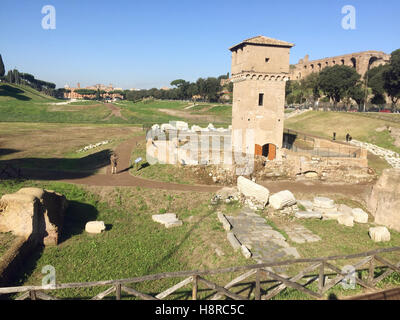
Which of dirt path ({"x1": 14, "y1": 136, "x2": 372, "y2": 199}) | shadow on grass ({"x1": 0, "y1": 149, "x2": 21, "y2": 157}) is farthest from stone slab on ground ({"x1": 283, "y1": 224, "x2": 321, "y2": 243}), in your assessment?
shadow on grass ({"x1": 0, "y1": 149, "x2": 21, "y2": 157})

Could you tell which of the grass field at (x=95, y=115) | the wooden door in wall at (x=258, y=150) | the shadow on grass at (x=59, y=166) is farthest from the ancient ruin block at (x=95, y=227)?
the grass field at (x=95, y=115)

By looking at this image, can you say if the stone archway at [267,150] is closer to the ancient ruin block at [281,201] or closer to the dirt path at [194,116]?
Answer: the ancient ruin block at [281,201]

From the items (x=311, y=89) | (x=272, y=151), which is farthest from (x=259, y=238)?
(x=311, y=89)

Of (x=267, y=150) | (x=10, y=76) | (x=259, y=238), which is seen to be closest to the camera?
(x=259, y=238)

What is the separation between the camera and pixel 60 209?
1445 centimetres

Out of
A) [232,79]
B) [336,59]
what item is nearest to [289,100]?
[336,59]

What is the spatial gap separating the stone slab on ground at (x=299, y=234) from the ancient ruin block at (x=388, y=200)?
3.99 meters

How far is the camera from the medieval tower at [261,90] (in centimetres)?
2519

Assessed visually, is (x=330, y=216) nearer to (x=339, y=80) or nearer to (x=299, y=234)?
(x=299, y=234)

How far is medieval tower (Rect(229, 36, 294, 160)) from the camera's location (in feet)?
82.6

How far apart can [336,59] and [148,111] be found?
6236 cm

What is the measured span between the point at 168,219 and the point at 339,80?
54.0 meters

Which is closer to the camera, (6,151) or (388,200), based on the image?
(388,200)

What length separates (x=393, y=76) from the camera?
51.0 metres
